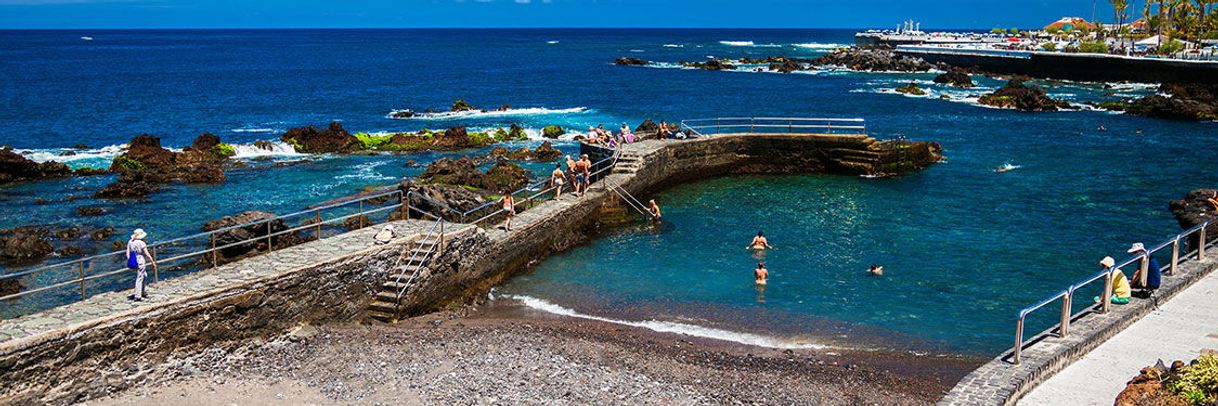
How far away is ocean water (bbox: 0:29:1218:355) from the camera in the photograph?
2092cm

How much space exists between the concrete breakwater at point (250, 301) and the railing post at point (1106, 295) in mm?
12404

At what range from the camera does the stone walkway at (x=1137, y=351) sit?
1224 centimetres

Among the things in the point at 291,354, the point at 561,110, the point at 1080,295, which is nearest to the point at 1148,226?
the point at 1080,295

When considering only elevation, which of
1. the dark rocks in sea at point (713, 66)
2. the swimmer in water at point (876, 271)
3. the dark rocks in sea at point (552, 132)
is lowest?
the swimmer in water at point (876, 271)

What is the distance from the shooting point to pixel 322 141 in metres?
45.7

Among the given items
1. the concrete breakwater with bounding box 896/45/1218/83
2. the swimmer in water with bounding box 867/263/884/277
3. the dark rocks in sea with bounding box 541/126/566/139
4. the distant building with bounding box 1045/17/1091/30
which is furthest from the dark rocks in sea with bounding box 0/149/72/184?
the distant building with bounding box 1045/17/1091/30

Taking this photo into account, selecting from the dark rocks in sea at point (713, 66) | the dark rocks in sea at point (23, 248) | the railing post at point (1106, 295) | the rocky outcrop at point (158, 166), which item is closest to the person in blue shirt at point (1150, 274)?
the railing post at point (1106, 295)

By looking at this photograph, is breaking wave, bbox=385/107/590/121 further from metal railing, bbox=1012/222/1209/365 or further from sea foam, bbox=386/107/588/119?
metal railing, bbox=1012/222/1209/365

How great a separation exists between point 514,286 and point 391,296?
4081 millimetres

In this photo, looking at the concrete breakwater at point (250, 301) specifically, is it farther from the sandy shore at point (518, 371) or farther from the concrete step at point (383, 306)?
the sandy shore at point (518, 371)

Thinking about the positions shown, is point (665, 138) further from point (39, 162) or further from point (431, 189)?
point (39, 162)

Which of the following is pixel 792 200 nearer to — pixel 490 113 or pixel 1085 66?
pixel 490 113

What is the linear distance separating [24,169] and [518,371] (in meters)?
31.7

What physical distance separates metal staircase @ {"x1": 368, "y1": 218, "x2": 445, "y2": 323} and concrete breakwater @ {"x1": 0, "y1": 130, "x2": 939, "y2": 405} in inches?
6.7
